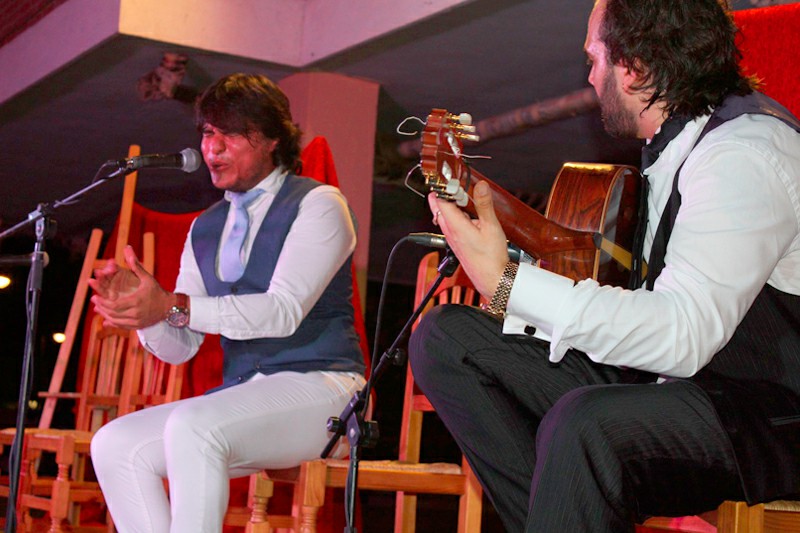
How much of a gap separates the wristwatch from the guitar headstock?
1085 mm

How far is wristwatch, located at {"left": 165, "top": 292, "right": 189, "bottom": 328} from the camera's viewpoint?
7.45 ft

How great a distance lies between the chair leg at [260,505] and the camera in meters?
2.32

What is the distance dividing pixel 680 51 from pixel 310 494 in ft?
4.16

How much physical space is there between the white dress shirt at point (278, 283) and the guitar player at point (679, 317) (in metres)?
0.94

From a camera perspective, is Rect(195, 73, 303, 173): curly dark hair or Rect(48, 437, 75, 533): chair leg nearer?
Rect(195, 73, 303, 173): curly dark hair

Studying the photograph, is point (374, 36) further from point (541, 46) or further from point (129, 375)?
point (129, 375)

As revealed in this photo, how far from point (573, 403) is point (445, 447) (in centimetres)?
770

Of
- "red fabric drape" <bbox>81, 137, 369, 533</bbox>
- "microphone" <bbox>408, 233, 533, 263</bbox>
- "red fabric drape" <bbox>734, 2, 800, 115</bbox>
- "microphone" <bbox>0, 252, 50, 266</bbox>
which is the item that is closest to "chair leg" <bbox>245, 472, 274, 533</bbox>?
"red fabric drape" <bbox>81, 137, 369, 533</bbox>

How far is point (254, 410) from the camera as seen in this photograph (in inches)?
86.4

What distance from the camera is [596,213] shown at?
1.57 m

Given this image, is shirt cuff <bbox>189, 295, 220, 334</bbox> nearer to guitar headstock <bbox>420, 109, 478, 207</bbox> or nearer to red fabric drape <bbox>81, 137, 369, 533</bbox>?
red fabric drape <bbox>81, 137, 369, 533</bbox>

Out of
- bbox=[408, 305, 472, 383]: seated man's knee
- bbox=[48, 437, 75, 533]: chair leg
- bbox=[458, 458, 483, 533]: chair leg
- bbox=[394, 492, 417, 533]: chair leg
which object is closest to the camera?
bbox=[408, 305, 472, 383]: seated man's knee

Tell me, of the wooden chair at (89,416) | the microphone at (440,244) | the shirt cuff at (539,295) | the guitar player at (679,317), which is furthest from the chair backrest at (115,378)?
the shirt cuff at (539,295)

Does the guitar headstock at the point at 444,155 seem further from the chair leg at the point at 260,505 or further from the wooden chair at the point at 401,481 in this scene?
the chair leg at the point at 260,505
